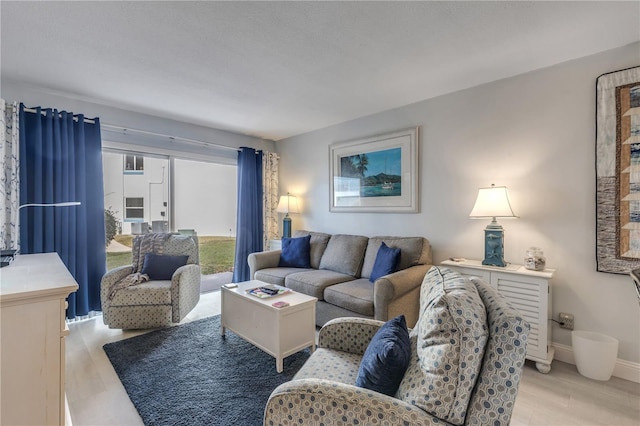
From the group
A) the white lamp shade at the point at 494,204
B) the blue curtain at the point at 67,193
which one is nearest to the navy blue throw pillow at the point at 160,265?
the blue curtain at the point at 67,193

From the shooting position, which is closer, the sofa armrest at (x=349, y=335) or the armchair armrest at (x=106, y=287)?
the sofa armrest at (x=349, y=335)

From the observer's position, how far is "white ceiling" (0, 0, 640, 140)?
1736mm

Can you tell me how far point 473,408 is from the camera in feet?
2.84

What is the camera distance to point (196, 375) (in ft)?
6.84

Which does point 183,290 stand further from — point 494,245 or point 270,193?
point 494,245

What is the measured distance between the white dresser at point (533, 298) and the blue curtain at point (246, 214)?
322 centimetres

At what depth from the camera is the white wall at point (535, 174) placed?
7.25 feet

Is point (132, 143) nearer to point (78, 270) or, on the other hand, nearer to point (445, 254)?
point (78, 270)

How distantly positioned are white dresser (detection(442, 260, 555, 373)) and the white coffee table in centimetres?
152

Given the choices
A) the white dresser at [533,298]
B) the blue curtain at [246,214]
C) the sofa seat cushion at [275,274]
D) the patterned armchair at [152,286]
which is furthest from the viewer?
the blue curtain at [246,214]

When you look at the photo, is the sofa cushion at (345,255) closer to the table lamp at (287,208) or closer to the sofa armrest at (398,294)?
the sofa armrest at (398,294)

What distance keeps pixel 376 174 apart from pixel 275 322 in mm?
2167

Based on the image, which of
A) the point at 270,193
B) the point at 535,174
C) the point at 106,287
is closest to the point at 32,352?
the point at 106,287

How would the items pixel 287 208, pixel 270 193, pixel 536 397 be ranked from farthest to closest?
pixel 270 193 → pixel 287 208 → pixel 536 397
